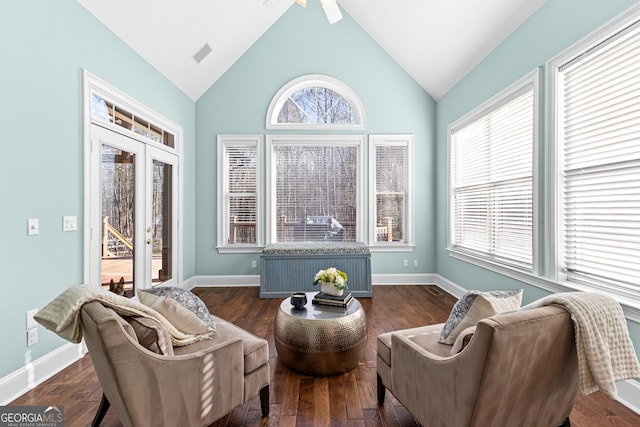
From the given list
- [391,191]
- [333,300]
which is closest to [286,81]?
[391,191]

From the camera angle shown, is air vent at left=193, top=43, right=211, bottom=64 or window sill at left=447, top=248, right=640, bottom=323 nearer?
window sill at left=447, top=248, right=640, bottom=323

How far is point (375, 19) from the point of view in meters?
4.36

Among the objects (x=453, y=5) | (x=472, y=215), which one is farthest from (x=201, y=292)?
(x=453, y=5)

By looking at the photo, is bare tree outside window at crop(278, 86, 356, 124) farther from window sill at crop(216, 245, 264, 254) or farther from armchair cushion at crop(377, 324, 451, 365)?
armchair cushion at crop(377, 324, 451, 365)

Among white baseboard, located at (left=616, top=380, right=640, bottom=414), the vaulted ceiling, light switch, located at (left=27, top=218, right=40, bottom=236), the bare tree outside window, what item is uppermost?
the vaulted ceiling

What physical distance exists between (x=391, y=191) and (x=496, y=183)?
1744 millimetres

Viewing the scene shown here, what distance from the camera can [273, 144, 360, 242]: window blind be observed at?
16.3 feet

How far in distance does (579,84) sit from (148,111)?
419 cm

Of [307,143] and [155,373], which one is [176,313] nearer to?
[155,373]

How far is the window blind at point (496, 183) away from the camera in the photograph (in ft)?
9.64

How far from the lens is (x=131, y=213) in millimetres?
3338

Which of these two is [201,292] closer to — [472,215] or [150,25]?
[150,25]

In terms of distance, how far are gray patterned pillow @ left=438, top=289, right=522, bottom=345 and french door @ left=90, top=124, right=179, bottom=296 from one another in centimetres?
298

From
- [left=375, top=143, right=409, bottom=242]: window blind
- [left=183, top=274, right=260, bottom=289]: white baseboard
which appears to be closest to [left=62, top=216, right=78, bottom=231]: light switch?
[left=183, top=274, right=260, bottom=289]: white baseboard
